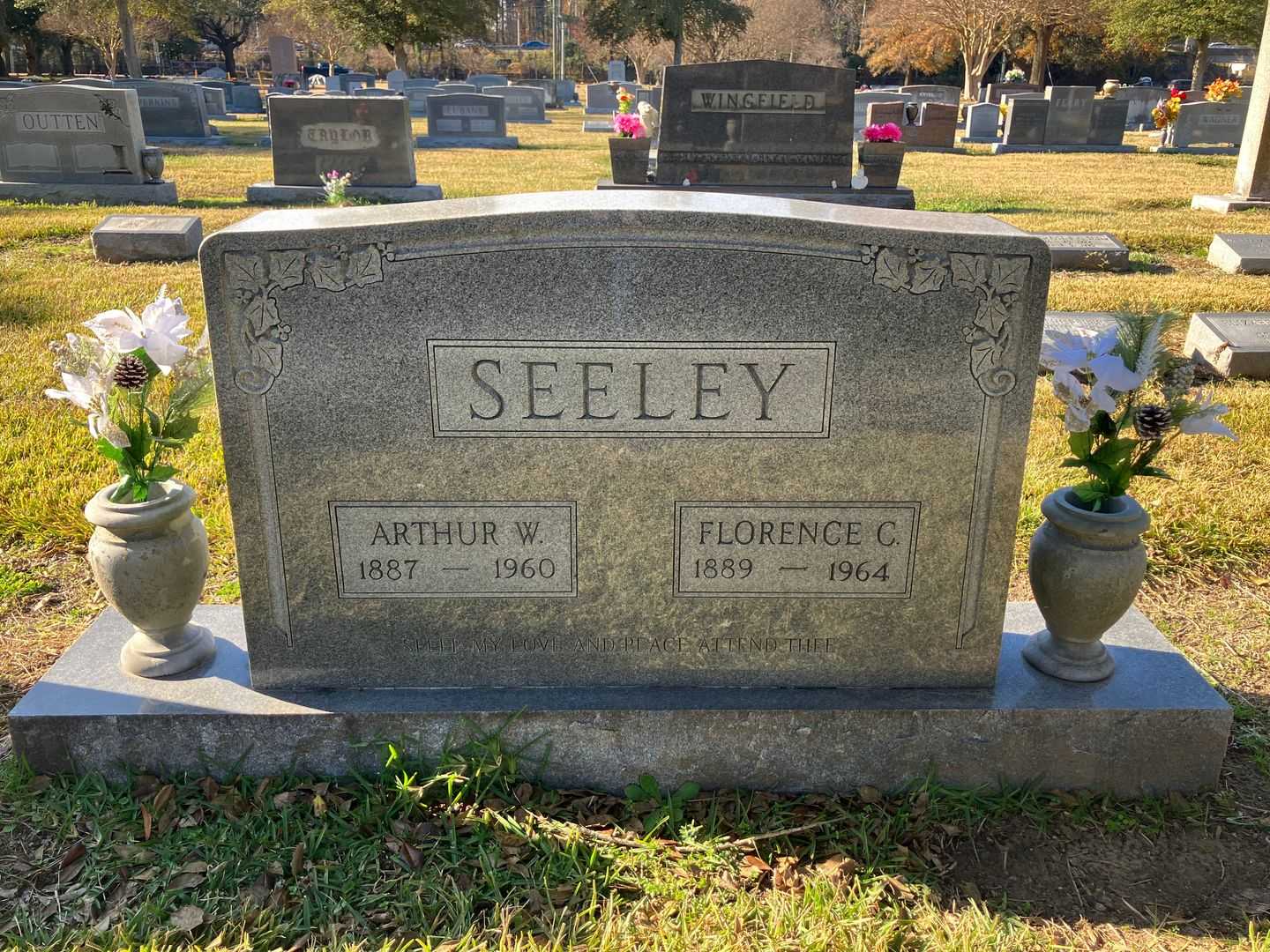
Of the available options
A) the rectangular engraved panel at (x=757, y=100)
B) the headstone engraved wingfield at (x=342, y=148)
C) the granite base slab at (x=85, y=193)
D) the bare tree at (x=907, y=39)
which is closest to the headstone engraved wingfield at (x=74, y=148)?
the granite base slab at (x=85, y=193)

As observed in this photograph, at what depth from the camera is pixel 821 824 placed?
9.09 feet

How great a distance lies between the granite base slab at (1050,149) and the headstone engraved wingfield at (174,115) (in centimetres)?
1693

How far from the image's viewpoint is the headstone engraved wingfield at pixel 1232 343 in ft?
21.8

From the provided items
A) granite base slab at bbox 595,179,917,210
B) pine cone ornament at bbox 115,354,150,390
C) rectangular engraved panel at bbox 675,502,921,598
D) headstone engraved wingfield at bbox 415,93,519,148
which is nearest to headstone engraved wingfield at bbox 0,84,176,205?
granite base slab at bbox 595,179,917,210

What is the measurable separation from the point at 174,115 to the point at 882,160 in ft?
53.8

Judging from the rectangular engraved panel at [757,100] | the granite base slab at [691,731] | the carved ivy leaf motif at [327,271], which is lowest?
the granite base slab at [691,731]

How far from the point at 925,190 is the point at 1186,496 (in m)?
11.3

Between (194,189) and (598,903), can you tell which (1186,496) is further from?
(194,189)

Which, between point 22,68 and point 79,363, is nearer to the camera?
point 79,363

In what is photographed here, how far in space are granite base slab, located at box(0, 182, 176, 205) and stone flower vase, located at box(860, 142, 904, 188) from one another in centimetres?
895

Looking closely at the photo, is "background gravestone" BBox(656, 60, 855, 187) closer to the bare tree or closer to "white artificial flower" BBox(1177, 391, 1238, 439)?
"white artificial flower" BBox(1177, 391, 1238, 439)

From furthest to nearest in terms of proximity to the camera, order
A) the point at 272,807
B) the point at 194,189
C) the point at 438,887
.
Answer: the point at 194,189
the point at 272,807
the point at 438,887

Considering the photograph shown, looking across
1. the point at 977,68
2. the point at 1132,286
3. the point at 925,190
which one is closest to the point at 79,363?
the point at 1132,286

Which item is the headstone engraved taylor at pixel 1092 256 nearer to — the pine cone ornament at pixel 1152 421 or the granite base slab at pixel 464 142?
the pine cone ornament at pixel 1152 421
